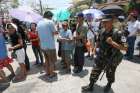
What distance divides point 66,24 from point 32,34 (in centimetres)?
160

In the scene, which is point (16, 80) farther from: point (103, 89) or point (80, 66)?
point (103, 89)

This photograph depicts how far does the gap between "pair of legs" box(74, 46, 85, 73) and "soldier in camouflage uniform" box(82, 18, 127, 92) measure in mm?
2017

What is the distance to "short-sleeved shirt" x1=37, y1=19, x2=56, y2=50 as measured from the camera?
8.17 m

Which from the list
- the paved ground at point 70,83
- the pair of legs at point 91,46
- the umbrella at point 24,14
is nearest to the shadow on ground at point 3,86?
the paved ground at point 70,83

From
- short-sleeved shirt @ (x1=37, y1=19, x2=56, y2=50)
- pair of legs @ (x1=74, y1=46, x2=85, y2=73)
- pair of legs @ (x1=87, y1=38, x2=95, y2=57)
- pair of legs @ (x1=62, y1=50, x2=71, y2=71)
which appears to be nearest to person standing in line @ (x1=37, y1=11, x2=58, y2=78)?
short-sleeved shirt @ (x1=37, y1=19, x2=56, y2=50)

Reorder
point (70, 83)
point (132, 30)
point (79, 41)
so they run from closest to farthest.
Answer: point (70, 83) < point (79, 41) < point (132, 30)

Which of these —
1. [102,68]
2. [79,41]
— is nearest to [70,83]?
[79,41]

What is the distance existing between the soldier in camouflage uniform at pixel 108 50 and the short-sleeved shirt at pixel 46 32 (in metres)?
1.94

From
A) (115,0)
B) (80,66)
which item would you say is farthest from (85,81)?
(115,0)

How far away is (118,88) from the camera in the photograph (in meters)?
7.48

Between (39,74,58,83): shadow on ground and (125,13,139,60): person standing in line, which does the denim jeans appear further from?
(39,74,58,83): shadow on ground

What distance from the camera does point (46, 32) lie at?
8.20 m

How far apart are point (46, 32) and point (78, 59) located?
1346 mm

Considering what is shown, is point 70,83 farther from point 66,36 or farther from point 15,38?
point 15,38
